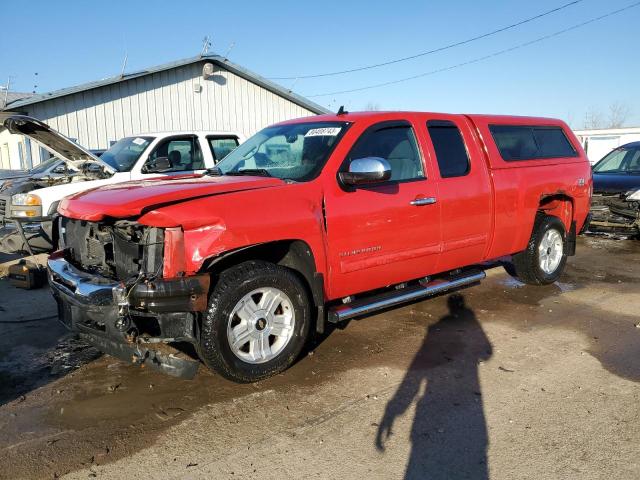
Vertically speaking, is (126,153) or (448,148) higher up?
(448,148)

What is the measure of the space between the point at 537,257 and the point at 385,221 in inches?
113

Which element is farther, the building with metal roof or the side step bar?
the building with metal roof

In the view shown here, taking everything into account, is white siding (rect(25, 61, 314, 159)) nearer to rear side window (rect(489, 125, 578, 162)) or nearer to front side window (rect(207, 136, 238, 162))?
front side window (rect(207, 136, 238, 162))

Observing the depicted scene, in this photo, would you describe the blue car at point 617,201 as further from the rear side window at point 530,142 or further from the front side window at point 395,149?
the front side window at point 395,149

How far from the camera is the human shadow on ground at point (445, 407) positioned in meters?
2.81

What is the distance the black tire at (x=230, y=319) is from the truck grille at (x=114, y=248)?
473 millimetres

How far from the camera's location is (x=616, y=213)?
9.31 m

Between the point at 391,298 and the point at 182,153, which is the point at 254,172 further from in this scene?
the point at 182,153

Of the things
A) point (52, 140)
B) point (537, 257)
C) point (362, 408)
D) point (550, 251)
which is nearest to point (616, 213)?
point (550, 251)

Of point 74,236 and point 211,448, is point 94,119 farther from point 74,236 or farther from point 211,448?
point 211,448

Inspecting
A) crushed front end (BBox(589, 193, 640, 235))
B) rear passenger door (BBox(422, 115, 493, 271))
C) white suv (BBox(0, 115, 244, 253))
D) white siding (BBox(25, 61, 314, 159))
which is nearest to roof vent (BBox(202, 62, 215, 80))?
white siding (BBox(25, 61, 314, 159))

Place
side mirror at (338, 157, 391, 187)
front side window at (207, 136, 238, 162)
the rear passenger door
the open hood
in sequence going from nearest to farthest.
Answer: side mirror at (338, 157, 391, 187)
the rear passenger door
the open hood
front side window at (207, 136, 238, 162)

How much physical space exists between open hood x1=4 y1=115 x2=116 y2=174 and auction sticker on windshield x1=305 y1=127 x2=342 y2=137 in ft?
10.7

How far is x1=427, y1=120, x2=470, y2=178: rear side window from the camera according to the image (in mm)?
4914
